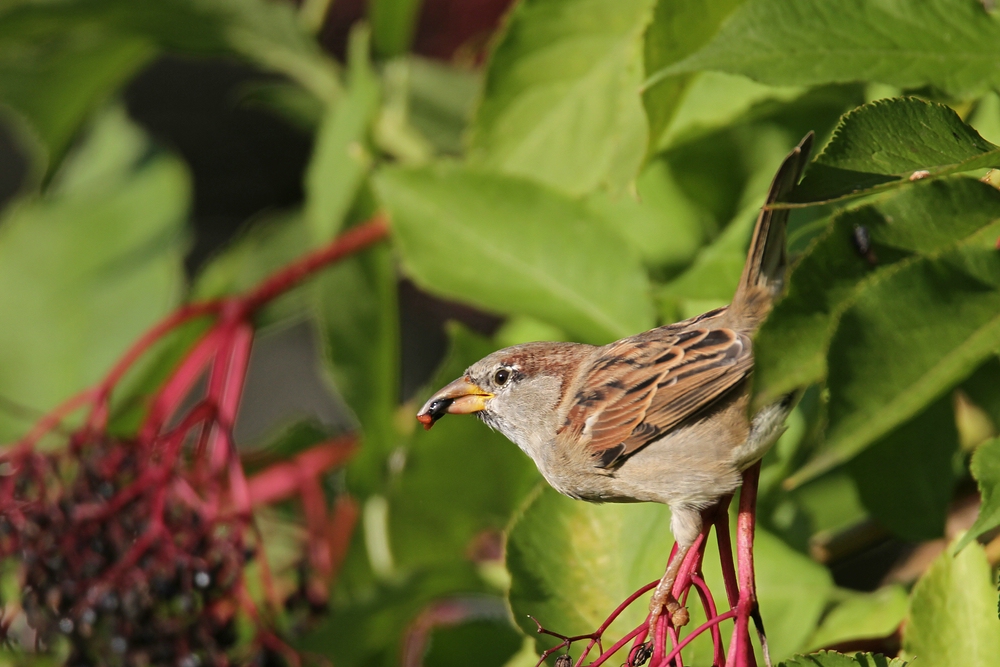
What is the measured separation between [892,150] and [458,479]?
81 centimetres

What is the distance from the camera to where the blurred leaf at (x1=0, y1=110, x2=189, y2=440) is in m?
1.88

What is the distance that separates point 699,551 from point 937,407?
400 mm

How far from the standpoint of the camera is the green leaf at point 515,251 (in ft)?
3.65

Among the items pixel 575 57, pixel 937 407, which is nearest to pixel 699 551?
pixel 937 407

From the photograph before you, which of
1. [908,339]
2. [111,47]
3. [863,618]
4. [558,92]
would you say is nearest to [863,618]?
[863,618]

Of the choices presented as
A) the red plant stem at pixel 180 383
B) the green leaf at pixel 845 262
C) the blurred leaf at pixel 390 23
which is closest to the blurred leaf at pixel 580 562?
the green leaf at pixel 845 262

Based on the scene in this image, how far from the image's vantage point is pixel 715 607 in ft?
→ 2.44

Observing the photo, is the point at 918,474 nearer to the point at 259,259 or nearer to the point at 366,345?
the point at 366,345

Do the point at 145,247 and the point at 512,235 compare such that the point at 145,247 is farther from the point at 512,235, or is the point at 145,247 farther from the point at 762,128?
the point at 762,128

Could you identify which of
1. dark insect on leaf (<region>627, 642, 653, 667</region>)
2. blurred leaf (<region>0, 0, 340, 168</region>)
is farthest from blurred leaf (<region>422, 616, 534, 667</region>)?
blurred leaf (<region>0, 0, 340, 168</region>)

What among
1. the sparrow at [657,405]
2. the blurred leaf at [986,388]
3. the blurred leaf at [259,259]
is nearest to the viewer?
the sparrow at [657,405]

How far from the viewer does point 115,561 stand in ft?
4.09

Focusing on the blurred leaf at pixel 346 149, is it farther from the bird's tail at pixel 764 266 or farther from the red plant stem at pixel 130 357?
the bird's tail at pixel 764 266

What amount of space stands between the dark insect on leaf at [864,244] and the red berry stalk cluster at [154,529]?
89 centimetres
